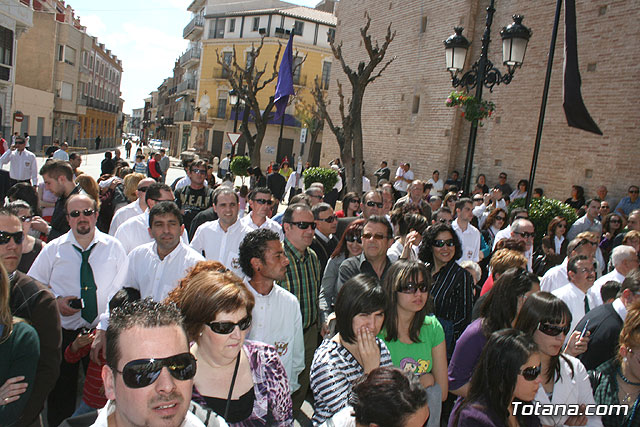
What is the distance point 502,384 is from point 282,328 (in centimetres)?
148

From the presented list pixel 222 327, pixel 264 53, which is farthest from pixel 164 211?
pixel 264 53

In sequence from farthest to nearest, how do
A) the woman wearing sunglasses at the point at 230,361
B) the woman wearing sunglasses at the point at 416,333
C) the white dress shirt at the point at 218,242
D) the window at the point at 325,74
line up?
the window at the point at 325,74
the white dress shirt at the point at 218,242
the woman wearing sunglasses at the point at 416,333
the woman wearing sunglasses at the point at 230,361

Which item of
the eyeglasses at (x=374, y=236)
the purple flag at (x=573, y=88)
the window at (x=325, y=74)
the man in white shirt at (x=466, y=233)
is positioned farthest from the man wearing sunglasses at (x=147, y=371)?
the window at (x=325, y=74)

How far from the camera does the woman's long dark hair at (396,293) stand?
3.60 metres

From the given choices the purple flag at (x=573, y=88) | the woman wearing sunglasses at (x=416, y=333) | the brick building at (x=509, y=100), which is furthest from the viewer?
the brick building at (x=509, y=100)

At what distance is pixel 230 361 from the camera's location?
267 cm

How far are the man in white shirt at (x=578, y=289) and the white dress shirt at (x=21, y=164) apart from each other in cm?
1058

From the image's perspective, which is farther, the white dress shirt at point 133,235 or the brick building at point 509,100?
the brick building at point 509,100

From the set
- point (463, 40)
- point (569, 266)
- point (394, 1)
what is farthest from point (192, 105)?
point (569, 266)

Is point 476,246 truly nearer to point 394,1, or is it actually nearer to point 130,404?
point 130,404

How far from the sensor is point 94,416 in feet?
7.06

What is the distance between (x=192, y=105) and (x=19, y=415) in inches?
2238

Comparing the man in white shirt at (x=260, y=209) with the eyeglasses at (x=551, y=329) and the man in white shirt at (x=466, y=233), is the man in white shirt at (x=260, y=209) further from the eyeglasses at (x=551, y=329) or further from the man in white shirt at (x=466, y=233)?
the eyeglasses at (x=551, y=329)

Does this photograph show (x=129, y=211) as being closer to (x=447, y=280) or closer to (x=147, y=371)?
(x=447, y=280)
